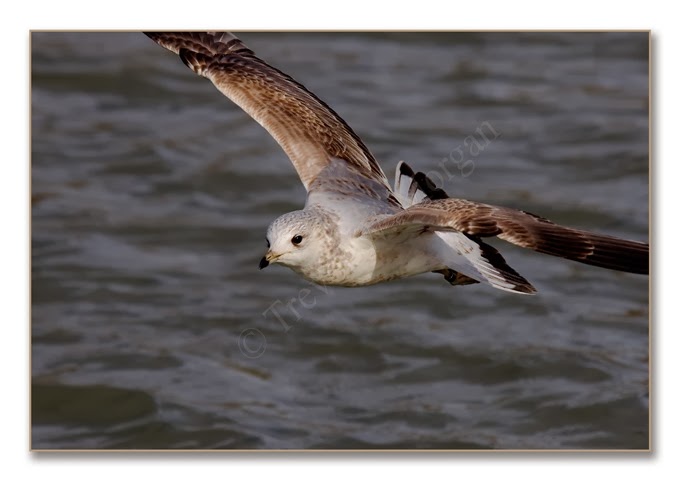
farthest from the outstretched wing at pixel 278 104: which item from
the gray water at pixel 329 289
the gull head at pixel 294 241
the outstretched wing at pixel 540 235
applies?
the gray water at pixel 329 289

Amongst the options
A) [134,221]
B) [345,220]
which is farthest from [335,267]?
[134,221]

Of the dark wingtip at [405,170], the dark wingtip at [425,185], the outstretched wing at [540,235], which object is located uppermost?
the dark wingtip at [405,170]

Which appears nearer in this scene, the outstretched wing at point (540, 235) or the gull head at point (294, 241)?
the outstretched wing at point (540, 235)

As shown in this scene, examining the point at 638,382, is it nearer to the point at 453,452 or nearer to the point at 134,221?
the point at 453,452

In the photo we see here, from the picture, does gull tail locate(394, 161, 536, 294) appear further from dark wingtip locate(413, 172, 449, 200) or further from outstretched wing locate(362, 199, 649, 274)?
outstretched wing locate(362, 199, 649, 274)

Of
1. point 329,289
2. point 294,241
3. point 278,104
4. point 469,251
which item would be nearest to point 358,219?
point 294,241

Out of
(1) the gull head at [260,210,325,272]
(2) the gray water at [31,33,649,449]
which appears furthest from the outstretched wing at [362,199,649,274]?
(2) the gray water at [31,33,649,449]

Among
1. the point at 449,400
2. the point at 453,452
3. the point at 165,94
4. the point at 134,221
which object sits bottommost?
the point at 453,452

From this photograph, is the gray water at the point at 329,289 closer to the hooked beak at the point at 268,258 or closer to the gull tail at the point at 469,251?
the gull tail at the point at 469,251
